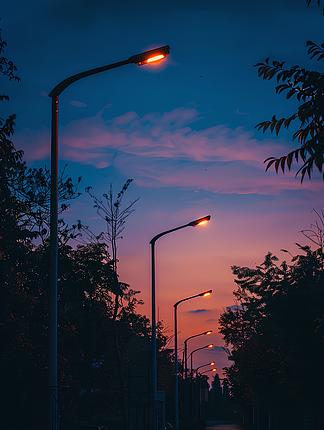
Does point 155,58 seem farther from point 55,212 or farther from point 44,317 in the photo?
point 44,317

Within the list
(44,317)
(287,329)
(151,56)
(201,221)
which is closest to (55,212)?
(151,56)

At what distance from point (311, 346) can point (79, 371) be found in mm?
22492

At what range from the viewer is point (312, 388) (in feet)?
111

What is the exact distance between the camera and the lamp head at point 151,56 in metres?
9.59

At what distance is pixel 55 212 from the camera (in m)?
10.1

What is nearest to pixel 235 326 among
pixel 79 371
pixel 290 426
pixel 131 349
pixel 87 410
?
pixel 290 426

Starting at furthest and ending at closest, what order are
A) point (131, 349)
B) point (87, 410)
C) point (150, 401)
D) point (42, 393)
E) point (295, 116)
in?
1. point (131, 349)
2. point (87, 410)
3. point (42, 393)
4. point (150, 401)
5. point (295, 116)

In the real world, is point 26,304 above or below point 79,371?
above

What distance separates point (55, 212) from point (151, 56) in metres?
3.47

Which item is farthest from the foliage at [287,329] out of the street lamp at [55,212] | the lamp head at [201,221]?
the street lamp at [55,212]

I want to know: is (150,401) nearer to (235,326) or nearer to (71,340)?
(71,340)

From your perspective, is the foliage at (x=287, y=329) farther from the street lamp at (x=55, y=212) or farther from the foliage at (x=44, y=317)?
the street lamp at (x=55, y=212)

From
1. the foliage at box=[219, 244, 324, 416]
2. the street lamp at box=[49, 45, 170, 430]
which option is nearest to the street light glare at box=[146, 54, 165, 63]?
the street lamp at box=[49, 45, 170, 430]

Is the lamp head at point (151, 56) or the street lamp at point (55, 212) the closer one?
the street lamp at point (55, 212)
